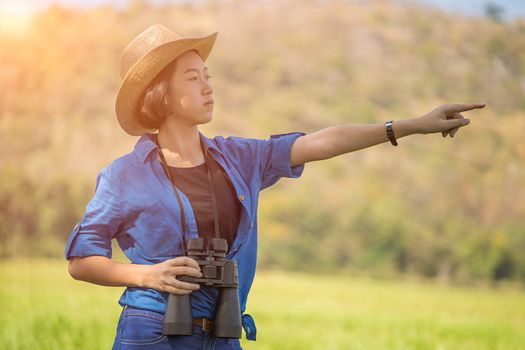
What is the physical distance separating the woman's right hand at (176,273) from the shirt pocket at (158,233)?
9 centimetres

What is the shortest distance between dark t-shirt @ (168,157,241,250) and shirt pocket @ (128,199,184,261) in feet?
0.23

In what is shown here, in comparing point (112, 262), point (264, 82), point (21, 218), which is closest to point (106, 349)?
point (112, 262)

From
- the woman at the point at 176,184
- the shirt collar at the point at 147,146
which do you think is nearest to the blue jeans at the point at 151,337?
the woman at the point at 176,184

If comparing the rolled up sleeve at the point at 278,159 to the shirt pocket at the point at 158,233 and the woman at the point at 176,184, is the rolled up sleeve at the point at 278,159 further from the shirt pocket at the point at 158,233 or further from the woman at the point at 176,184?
the shirt pocket at the point at 158,233

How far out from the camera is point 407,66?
22.0m

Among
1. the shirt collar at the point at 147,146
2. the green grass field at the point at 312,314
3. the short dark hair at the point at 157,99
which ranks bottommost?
the green grass field at the point at 312,314

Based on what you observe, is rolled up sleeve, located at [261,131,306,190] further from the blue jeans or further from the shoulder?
the blue jeans

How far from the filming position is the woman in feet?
8.05

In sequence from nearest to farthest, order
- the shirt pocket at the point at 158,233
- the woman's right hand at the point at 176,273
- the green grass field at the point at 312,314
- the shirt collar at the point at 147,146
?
the woman's right hand at the point at 176,273 → the shirt pocket at the point at 158,233 → the shirt collar at the point at 147,146 → the green grass field at the point at 312,314

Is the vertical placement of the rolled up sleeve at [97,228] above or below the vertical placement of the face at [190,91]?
below

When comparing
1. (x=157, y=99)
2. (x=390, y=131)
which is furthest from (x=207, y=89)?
(x=390, y=131)

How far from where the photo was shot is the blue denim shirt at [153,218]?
247cm

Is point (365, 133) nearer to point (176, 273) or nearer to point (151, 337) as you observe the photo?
point (176, 273)

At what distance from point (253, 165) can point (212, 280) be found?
41 cm
